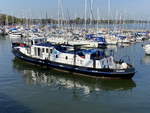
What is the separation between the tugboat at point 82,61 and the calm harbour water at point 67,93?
0.74 meters

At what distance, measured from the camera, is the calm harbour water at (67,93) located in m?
18.4

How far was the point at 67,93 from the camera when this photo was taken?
2203cm

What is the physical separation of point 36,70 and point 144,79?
12676 millimetres

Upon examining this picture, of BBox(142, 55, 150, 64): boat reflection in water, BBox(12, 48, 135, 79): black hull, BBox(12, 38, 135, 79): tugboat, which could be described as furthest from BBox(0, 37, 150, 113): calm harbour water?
BBox(142, 55, 150, 64): boat reflection in water

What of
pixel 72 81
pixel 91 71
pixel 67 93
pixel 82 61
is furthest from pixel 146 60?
pixel 67 93

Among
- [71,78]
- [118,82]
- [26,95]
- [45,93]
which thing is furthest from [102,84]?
[26,95]

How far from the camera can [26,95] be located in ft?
68.2

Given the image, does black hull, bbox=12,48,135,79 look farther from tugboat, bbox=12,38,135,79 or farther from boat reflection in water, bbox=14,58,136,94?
boat reflection in water, bbox=14,58,136,94

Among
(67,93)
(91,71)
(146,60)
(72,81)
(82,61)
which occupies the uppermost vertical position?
(82,61)

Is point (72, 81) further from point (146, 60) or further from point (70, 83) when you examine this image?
point (146, 60)

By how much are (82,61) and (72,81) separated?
2787 millimetres

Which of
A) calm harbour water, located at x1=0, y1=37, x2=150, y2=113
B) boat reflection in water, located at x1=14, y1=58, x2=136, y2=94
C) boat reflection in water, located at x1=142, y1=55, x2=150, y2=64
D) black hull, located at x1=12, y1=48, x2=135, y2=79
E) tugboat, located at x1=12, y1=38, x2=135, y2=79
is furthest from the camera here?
boat reflection in water, located at x1=142, y1=55, x2=150, y2=64

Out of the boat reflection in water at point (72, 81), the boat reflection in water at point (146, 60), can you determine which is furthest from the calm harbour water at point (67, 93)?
the boat reflection in water at point (146, 60)

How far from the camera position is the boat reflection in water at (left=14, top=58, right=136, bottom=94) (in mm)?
24281
